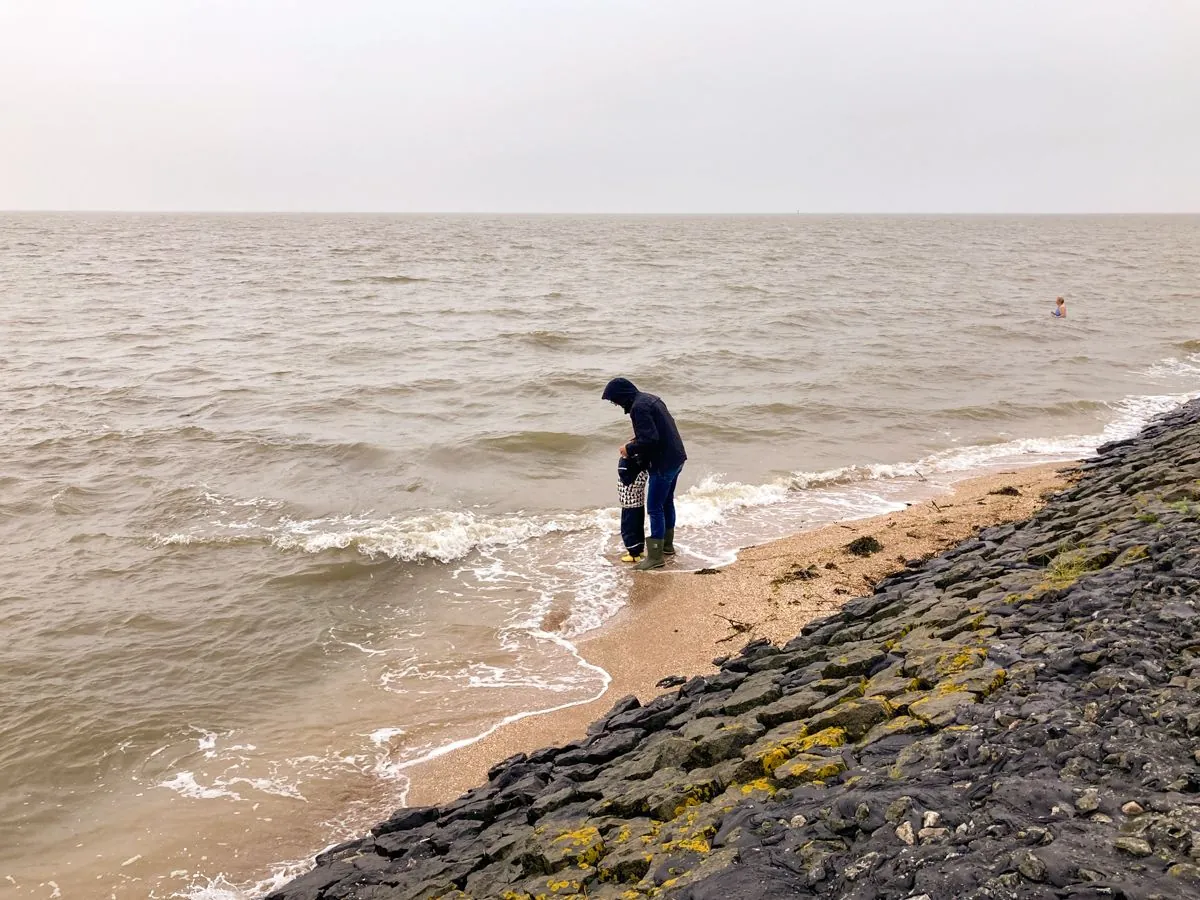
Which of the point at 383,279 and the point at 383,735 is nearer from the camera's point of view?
the point at 383,735

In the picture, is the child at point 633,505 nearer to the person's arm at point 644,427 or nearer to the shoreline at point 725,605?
the person's arm at point 644,427

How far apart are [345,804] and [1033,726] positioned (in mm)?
4138

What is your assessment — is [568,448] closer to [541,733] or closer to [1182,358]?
[541,733]

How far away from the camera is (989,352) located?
21.5m

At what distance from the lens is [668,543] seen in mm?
8812

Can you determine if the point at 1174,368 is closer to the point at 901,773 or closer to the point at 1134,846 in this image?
the point at 901,773

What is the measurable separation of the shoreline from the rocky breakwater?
591 mm

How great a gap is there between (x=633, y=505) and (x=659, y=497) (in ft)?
1.10

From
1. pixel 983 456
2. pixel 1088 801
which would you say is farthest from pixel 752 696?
pixel 983 456

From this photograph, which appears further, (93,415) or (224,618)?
(93,415)

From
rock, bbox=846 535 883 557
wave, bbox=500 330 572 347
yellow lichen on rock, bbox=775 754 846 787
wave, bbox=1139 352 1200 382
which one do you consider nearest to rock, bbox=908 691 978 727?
yellow lichen on rock, bbox=775 754 846 787

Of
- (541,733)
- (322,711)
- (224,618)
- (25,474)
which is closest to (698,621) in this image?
(541,733)

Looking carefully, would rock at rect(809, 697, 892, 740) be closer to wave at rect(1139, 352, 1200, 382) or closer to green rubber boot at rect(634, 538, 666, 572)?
green rubber boot at rect(634, 538, 666, 572)

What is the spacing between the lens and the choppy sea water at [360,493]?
217 inches
